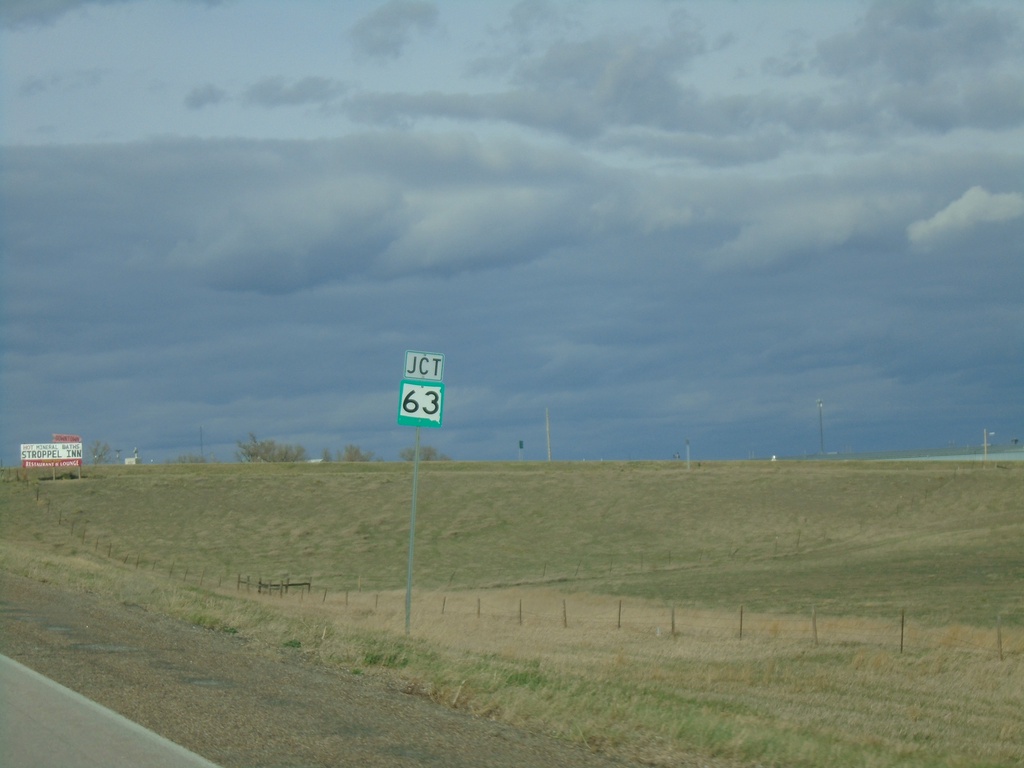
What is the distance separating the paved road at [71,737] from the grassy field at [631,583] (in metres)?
3.09

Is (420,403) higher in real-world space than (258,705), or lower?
higher

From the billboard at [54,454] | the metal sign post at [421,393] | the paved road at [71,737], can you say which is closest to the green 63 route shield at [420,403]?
the metal sign post at [421,393]

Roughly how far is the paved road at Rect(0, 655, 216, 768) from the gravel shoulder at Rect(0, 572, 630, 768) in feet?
0.74

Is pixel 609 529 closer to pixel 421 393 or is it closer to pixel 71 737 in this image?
pixel 421 393

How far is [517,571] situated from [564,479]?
99.1 ft

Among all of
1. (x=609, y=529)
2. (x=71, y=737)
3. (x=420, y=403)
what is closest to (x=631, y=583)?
(x=609, y=529)

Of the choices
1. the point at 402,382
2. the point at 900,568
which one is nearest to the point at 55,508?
the point at 900,568

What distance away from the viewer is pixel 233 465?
328 ft

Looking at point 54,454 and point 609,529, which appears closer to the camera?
point 609,529

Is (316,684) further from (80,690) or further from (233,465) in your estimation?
(233,465)

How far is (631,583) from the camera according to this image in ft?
158

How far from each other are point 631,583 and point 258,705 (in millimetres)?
39897

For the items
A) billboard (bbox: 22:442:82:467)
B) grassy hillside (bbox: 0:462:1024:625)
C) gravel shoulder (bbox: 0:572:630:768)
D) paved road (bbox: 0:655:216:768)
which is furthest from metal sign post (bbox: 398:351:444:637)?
billboard (bbox: 22:442:82:467)

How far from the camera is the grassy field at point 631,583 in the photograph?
11375mm
